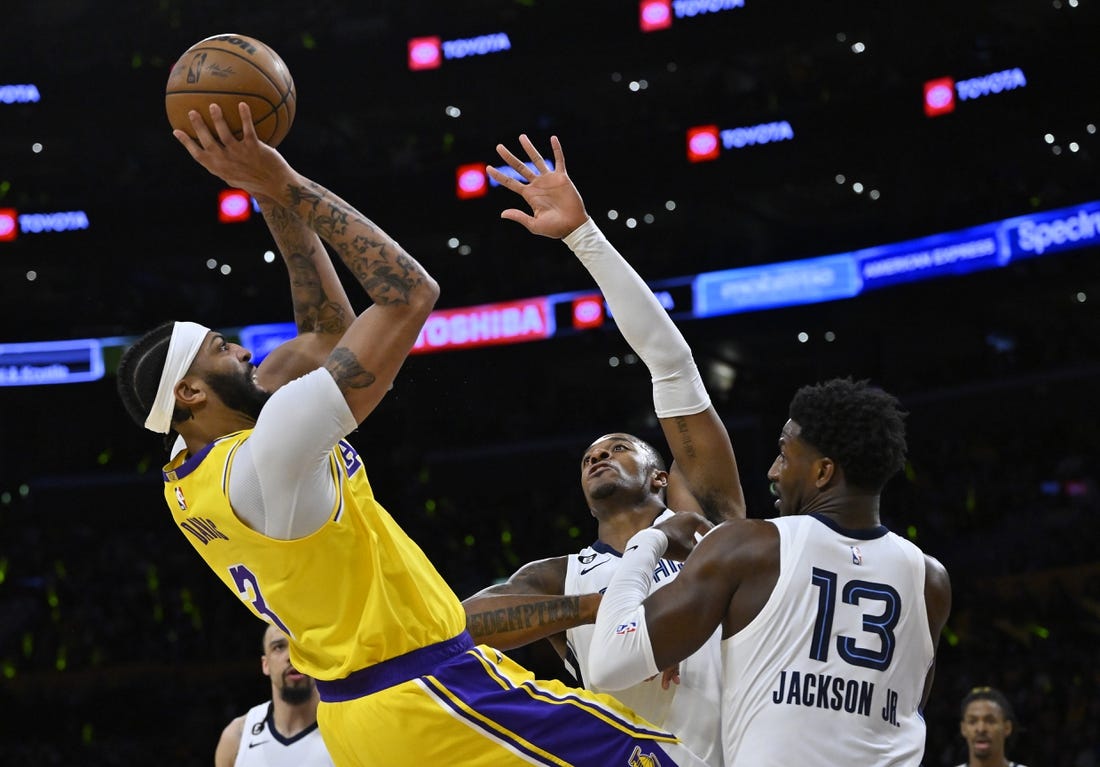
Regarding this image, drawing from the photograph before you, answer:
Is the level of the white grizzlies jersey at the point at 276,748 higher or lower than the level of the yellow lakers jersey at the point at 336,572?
lower

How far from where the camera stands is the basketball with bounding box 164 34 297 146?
3.70m

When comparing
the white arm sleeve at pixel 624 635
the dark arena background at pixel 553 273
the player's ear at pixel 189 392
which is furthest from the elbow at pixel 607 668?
the dark arena background at pixel 553 273

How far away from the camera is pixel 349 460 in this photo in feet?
11.4

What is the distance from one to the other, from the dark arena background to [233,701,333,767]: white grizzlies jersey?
11.2 m

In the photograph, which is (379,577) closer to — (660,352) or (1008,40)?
(660,352)

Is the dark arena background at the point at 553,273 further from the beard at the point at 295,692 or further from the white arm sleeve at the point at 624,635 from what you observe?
the white arm sleeve at the point at 624,635

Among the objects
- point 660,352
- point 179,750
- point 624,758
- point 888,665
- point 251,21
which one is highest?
point 251,21

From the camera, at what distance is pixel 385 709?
3270mm

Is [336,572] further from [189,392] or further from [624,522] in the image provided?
[624,522]

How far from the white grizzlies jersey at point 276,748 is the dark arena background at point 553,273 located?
36.9 feet

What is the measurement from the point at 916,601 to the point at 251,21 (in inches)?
1025

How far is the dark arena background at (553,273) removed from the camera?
19.5 m

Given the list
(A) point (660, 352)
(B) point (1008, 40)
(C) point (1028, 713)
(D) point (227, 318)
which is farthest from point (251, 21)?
(A) point (660, 352)

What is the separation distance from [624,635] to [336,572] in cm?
76
